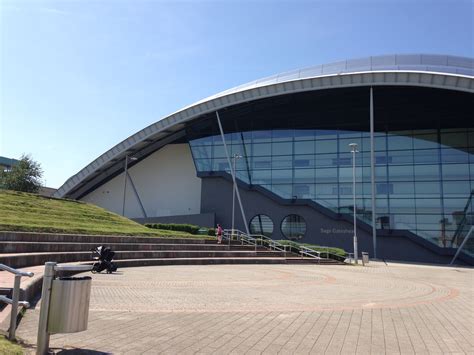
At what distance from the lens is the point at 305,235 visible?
123 ft

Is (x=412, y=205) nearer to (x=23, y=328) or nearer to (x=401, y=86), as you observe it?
(x=401, y=86)

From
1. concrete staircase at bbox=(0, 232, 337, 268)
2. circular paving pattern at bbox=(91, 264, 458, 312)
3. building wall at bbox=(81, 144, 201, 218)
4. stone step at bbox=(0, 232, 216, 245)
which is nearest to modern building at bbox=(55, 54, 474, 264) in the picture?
building wall at bbox=(81, 144, 201, 218)

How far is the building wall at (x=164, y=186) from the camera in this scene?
45.3m

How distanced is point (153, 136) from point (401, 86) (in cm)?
2300

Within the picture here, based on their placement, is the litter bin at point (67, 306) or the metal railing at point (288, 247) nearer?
the litter bin at point (67, 306)

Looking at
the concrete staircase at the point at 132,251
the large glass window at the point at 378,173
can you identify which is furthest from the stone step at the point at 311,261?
the large glass window at the point at 378,173

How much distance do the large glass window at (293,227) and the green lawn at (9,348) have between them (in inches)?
1327

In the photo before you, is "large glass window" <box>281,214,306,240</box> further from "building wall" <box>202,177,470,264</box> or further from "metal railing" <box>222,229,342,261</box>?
"metal railing" <box>222,229,342,261</box>

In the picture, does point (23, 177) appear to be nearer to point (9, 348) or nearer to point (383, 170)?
point (383, 170)

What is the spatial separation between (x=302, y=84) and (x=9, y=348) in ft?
112

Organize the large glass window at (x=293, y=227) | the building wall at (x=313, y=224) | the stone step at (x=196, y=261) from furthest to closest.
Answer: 1. the large glass window at (x=293, y=227)
2. the building wall at (x=313, y=224)
3. the stone step at (x=196, y=261)

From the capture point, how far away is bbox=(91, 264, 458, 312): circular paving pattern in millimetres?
8867

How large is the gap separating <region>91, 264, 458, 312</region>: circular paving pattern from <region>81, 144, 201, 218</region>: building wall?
99.3 ft

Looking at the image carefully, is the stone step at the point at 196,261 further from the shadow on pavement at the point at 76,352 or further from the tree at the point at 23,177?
the tree at the point at 23,177
